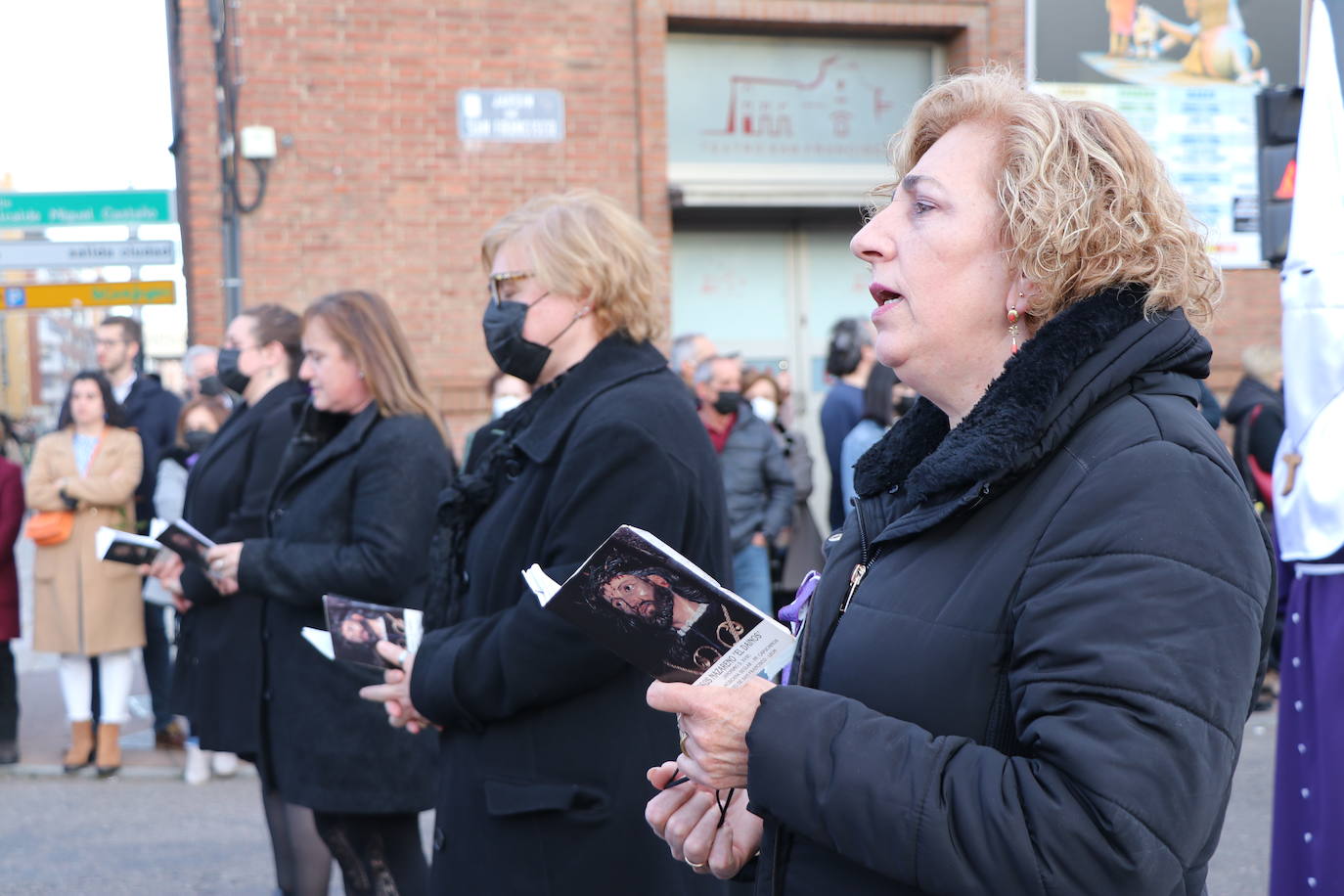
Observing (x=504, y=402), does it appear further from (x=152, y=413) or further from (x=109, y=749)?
(x=109, y=749)

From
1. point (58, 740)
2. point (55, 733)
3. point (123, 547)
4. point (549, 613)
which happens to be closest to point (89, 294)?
point (55, 733)

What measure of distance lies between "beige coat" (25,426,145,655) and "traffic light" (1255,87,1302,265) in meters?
5.60

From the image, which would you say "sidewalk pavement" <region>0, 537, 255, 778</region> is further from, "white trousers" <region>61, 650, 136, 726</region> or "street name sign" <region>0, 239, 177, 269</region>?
"street name sign" <region>0, 239, 177, 269</region>

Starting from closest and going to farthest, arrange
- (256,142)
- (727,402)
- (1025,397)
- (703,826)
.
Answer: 1. (1025,397)
2. (703,826)
3. (727,402)
4. (256,142)

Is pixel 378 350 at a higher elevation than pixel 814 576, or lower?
higher

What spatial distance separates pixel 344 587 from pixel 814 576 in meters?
1.95

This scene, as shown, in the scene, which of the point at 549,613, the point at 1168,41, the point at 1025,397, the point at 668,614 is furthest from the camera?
the point at 1168,41

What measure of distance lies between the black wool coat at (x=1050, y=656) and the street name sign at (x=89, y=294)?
33.3ft

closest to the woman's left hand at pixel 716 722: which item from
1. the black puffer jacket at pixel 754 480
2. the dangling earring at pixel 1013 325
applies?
the dangling earring at pixel 1013 325

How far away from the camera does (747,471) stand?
7395 mm

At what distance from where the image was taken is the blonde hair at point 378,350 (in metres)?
3.82

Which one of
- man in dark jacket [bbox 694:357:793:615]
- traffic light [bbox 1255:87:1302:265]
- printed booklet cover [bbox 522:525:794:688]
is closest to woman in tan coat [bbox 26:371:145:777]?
man in dark jacket [bbox 694:357:793:615]

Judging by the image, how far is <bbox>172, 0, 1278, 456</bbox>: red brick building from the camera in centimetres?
995

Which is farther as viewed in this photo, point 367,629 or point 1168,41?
point 1168,41
